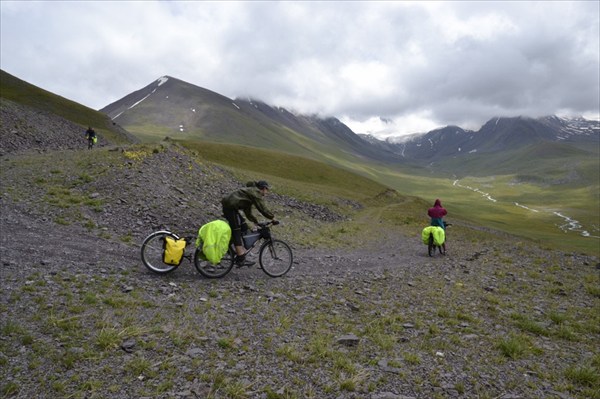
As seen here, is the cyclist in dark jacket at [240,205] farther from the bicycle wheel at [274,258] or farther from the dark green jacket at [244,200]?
the bicycle wheel at [274,258]

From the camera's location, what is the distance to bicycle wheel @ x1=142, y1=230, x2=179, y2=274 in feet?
41.6

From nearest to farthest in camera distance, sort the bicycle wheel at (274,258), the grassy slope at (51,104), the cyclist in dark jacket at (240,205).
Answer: the cyclist in dark jacket at (240,205)
the bicycle wheel at (274,258)
the grassy slope at (51,104)

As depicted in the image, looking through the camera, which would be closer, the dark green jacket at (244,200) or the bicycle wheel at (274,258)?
the dark green jacket at (244,200)

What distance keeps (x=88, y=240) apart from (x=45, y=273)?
15.7ft

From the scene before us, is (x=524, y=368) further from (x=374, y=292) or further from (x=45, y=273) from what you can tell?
(x=45, y=273)

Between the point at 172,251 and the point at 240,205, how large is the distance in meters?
2.71

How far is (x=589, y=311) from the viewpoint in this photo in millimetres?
13219

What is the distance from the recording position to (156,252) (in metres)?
12.8

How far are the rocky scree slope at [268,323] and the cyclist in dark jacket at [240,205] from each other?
4.11 feet

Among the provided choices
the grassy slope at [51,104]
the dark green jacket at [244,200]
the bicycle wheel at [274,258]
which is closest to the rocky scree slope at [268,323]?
the bicycle wheel at [274,258]

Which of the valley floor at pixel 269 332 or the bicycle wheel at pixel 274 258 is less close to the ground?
the bicycle wheel at pixel 274 258

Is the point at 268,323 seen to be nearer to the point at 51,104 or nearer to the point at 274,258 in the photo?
the point at 274,258

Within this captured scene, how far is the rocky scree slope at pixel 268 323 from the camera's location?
703 centimetres

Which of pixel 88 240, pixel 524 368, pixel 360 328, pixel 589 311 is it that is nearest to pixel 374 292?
pixel 360 328
